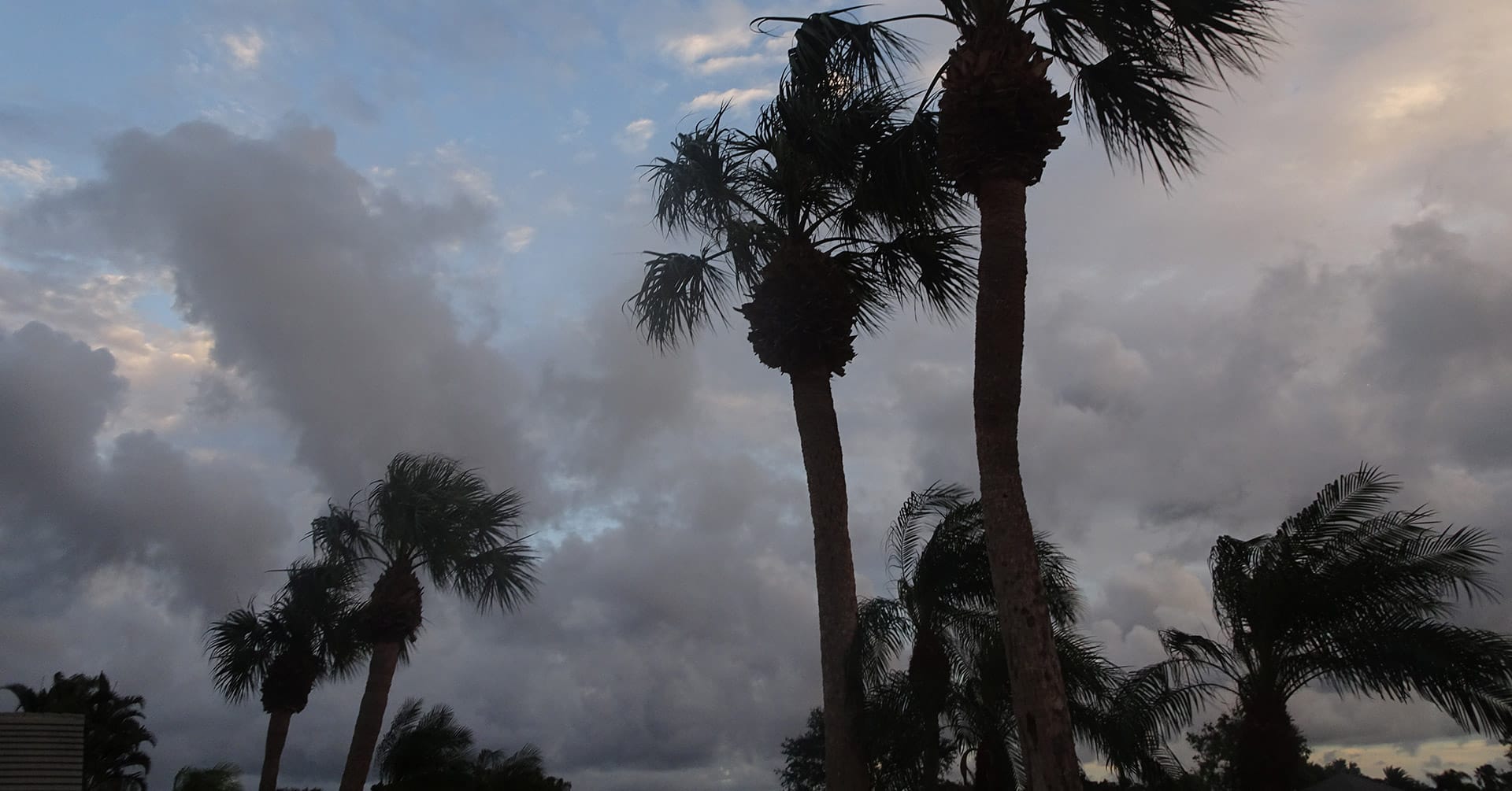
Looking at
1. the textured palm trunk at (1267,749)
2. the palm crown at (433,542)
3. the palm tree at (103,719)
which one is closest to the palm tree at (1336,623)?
the textured palm trunk at (1267,749)

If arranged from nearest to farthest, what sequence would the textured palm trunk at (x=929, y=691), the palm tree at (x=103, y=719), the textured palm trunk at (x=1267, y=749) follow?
the textured palm trunk at (x=1267, y=749), the textured palm trunk at (x=929, y=691), the palm tree at (x=103, y=719)

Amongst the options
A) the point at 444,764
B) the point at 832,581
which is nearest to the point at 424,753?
the point at 444,764

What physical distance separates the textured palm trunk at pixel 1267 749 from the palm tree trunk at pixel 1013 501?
4.07 metres

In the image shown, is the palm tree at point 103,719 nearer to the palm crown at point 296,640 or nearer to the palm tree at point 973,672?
the palm crown at point 296,640

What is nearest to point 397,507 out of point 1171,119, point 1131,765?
point 1131,765

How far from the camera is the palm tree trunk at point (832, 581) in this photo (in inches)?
507

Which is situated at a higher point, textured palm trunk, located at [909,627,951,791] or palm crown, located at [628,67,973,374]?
Answer: palm crown, located at [628,67,973,374]

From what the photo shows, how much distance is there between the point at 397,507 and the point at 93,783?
60.9ft

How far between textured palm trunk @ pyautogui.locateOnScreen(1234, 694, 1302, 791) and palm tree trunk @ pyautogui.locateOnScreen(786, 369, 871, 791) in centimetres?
419

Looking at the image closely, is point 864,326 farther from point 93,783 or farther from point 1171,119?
point 93,783

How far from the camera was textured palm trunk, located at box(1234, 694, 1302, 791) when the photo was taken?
12.3m

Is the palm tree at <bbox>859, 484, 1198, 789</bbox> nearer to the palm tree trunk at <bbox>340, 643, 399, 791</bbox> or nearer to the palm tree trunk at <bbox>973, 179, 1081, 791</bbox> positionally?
the palm tree trunk at <bbox>973, 179, 1081, 791</bbox>

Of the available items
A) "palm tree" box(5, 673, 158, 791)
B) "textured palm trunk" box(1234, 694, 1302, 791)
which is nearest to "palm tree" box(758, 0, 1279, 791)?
"textured palm trunk" box(1234, 694, 1302, 791)

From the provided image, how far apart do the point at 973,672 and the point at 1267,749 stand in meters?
3.52
